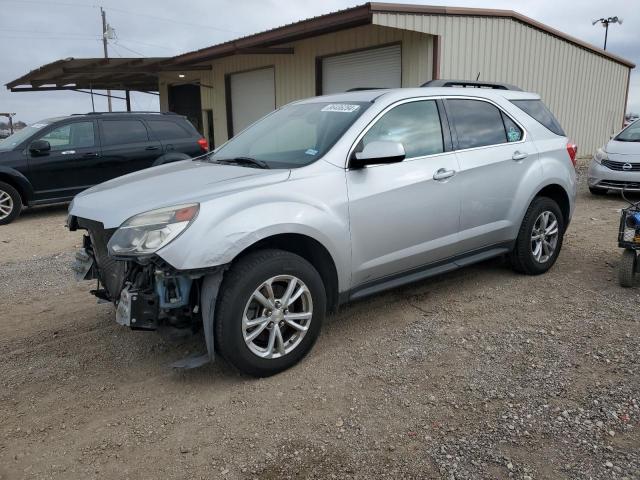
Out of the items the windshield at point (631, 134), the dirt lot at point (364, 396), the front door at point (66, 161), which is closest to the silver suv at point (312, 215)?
the dirt lot at point (364, 396)

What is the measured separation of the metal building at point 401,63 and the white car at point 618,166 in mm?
3197

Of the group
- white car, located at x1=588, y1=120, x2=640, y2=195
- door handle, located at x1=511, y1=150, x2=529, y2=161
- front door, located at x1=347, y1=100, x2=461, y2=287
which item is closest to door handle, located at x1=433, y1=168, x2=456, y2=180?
front door, located at x1=347, y1=100, x2=461, y2=287

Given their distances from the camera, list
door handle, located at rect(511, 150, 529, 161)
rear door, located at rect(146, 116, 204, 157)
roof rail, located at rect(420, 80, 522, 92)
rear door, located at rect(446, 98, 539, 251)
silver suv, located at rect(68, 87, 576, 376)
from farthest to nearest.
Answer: rear door, located at rect(146, 116, 204, 157), roof rail, located at rect(420, 80, 522, 92), door handle, located at rect(511, 150, 529, 161), rear door, located at rect(446, 98, 539, 251), silver suv, located at rect(68, 87, 576, 376)

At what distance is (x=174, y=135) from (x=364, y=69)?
16.2ft

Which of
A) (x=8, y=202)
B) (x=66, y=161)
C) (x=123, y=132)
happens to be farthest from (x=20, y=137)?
(x=123, y=132)

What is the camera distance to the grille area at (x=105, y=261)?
3427 millimetres

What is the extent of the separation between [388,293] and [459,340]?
1106 mm

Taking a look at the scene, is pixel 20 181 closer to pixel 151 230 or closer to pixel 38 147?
pixel 38 147

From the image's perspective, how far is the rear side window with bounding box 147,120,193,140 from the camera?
983 cm

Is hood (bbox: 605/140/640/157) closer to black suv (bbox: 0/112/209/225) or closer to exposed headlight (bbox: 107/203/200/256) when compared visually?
black suv (bbox: 0/112/209/225)

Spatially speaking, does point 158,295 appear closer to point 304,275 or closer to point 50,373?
point 304,275

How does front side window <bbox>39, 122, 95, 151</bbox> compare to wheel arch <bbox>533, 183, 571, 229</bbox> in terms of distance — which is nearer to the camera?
wheel arch <bbox>533, 183, 571, 229</bbox>

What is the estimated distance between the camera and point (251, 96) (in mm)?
16609

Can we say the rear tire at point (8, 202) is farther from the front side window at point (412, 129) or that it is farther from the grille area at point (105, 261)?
the front side window at point (412, 129)
